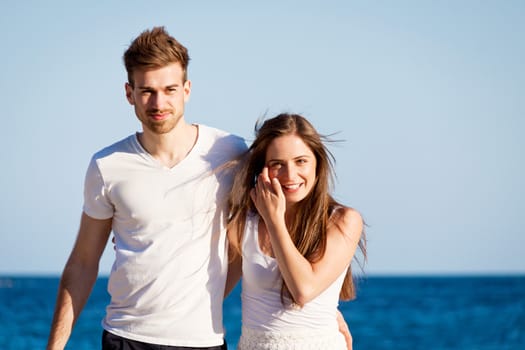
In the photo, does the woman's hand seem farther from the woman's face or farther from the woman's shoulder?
the woman's shoulder

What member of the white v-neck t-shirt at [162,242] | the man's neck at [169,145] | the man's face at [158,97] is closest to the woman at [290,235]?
the white v-neck t-shirt at [162,242]

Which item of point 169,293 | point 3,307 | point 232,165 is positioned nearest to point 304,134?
point 232,165

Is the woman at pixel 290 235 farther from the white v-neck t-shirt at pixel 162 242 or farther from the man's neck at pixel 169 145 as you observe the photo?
the man's neck at pixel 169 145

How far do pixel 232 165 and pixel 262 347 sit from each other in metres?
0.98

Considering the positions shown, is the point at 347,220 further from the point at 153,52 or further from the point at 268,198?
the point at 153,52

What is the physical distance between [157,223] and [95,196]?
1.20 feet

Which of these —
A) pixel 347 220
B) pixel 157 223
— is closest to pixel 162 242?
pixel 157 223

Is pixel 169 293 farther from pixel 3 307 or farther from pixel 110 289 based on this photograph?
pixel 3 307

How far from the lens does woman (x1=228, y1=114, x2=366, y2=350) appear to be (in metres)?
4.09

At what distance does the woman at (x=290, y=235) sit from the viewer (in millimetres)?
4086

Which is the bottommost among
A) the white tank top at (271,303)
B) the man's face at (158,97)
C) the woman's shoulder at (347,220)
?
the white tank top at (271,303)

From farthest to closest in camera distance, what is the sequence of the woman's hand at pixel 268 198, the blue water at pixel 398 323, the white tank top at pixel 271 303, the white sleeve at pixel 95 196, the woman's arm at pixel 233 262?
the blue water at pixel 398 323 → the woman's arm at pixel 233 262 → the white sleeve at pixel 95 196 → the white tank top at pixel 271 303 → the woman's hand at pixel 268 198

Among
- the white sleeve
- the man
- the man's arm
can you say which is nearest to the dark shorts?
the man

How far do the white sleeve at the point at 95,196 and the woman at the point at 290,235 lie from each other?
66 cm
